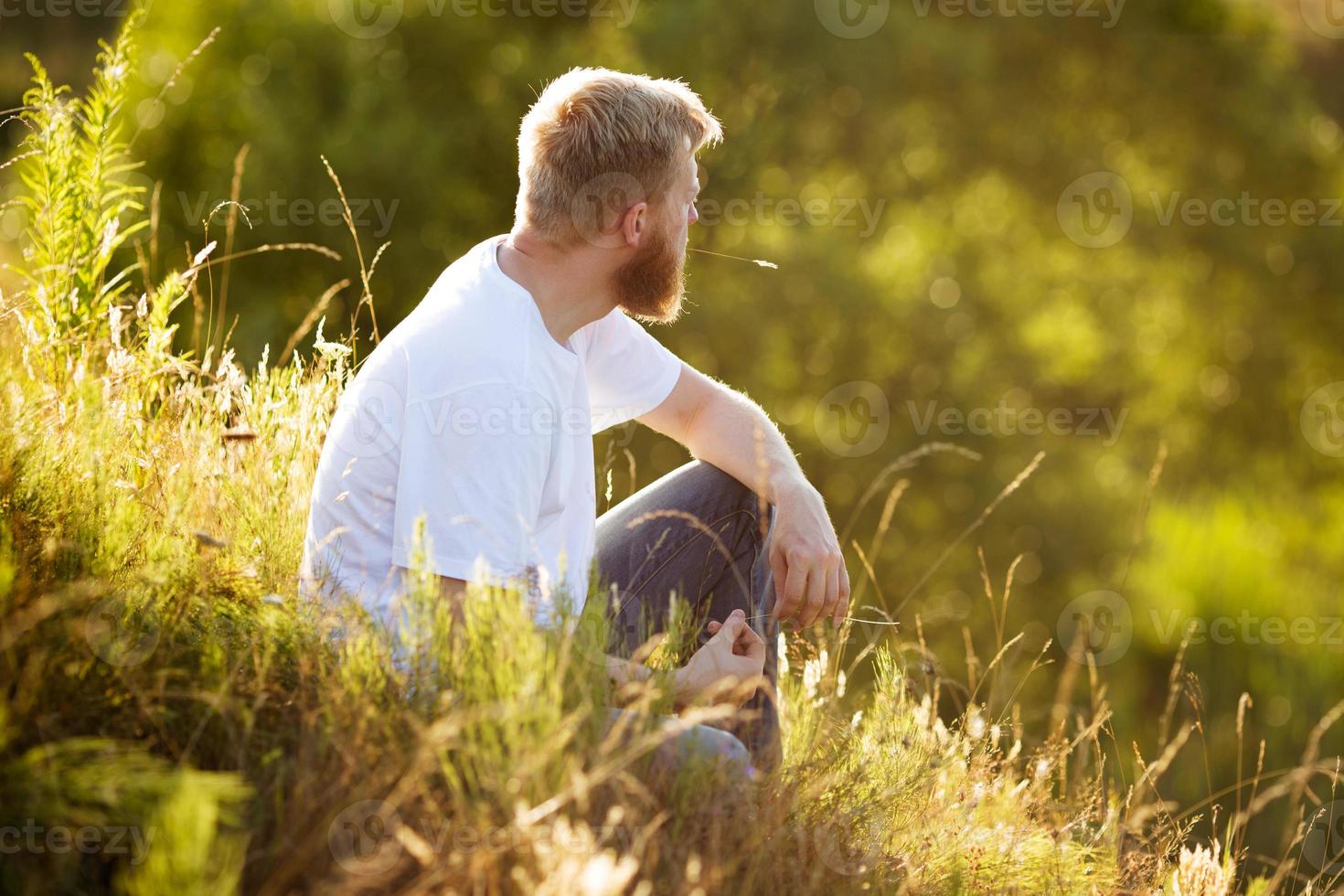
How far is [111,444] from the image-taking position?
2.55 m

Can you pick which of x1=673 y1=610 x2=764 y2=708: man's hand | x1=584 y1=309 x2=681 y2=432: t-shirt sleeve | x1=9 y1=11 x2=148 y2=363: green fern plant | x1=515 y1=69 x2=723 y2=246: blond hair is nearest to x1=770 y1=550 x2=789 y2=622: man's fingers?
x1=673 y1=610 x2=764 y2=708: man's hand

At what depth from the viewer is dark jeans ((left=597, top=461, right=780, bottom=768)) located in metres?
2.96

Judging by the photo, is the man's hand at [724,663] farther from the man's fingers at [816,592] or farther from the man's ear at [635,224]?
the man's ear at [635,224]

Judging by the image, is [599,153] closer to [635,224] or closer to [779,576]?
[635,224]

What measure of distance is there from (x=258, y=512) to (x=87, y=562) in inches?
23.0

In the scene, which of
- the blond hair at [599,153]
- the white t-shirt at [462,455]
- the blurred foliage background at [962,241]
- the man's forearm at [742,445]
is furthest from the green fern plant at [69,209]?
the blurred foliage background at [962,241]

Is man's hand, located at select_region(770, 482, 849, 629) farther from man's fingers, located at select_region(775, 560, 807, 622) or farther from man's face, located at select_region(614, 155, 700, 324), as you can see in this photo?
man's face, located at select_region(614, 155, 700, 324)

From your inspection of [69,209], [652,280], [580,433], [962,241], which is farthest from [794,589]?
[962,241]

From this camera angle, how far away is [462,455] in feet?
7.68

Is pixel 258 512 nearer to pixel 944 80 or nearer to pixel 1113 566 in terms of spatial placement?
pixel 1113 566

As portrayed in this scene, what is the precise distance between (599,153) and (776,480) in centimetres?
88

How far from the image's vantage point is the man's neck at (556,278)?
2.82 m

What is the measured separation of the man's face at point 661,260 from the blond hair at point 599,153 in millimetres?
40

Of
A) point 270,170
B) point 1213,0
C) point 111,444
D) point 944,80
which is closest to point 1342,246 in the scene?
point 1213,0
